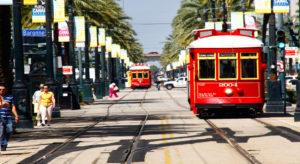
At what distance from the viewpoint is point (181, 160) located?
11.8 meters

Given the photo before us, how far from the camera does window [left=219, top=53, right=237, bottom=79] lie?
77.2ft

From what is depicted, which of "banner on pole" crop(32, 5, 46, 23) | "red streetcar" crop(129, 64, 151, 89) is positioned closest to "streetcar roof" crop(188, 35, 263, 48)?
"banner on pole" crop(32, 5, 46, 23)

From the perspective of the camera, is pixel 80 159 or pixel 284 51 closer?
pixel 80 159

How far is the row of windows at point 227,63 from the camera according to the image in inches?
925

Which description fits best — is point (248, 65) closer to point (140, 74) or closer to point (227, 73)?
point (227, 73)

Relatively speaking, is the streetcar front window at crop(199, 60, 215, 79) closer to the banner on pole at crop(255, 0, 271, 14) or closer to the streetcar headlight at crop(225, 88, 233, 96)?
the streetcar headlight at crop(225, 88, 233, 96)

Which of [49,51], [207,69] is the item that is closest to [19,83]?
[207,69]

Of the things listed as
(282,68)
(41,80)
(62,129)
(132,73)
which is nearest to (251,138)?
(62,129)

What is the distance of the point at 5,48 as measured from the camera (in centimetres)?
2170

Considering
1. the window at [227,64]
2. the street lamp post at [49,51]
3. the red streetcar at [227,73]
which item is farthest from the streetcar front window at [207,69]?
the street lamp post at [49,51]

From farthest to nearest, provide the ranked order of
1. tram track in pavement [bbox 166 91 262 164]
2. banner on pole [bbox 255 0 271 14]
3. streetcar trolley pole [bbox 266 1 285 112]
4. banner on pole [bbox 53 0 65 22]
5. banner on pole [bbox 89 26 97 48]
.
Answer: banner on pole [bbox 89 26 97 48] < banner on pole [bbox 53 0 65 22] < banner on pole [bbox 255 0 271 14] < streetcar trolley pole [bbox 266 1 285 112] < tram track in pavement [bbox 166 91 262 164]

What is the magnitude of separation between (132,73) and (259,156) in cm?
7079

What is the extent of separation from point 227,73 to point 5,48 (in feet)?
26.9

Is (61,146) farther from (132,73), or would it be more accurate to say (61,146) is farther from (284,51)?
(132,73)
